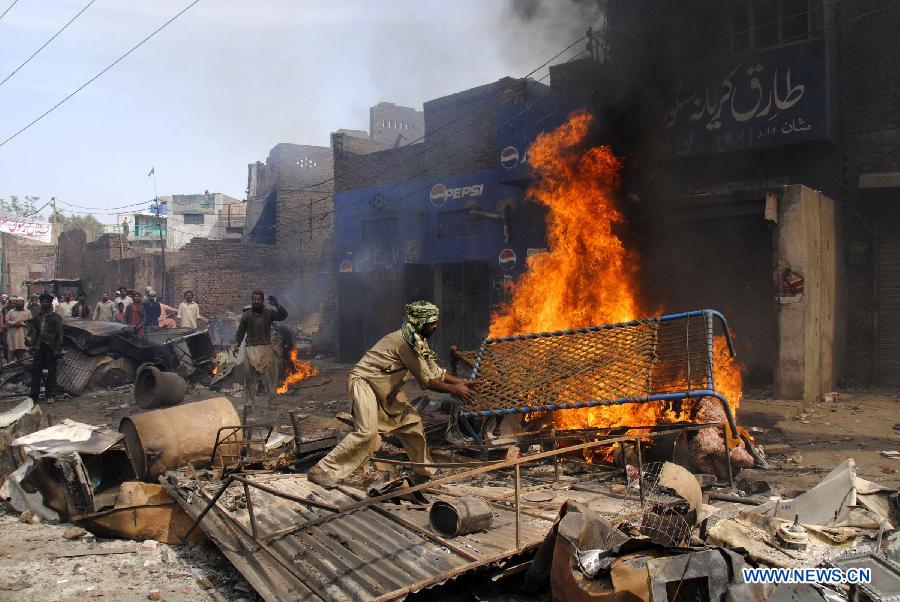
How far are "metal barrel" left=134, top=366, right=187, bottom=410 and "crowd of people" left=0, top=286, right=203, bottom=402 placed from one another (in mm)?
2138

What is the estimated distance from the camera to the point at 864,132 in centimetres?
1234

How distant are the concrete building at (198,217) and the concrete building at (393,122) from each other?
37.7 ft

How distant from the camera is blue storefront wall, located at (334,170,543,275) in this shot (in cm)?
1633

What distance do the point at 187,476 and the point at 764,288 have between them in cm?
1105

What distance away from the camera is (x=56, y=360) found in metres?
13.1

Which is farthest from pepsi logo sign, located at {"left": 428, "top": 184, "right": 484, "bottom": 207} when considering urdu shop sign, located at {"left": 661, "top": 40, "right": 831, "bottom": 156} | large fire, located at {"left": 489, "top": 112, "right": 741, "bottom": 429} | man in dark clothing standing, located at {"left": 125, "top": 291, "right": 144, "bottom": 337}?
man in dark clothing standing, located at {"left": 125, "top": 291, "right": 144, "bottom": 337}

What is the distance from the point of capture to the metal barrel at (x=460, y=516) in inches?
182

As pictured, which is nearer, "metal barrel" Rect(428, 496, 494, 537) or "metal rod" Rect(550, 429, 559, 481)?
"metal barrel" Rect(428, 496, 494, 537)

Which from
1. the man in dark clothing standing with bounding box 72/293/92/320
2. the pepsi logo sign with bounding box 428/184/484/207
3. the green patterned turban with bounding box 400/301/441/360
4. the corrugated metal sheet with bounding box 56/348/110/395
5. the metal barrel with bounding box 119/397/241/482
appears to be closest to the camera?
the green patterned turban with bounding box 400/301/441/360

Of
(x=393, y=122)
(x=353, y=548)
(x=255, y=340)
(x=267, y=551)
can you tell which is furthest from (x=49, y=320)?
(x=393, y=122)

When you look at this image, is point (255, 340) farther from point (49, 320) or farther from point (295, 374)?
point (49, 320)

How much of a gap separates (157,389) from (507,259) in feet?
28.0

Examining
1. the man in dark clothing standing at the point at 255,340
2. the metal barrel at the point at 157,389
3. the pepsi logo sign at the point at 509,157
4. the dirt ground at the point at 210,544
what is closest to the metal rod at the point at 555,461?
the dirt ground at the point at 210,544

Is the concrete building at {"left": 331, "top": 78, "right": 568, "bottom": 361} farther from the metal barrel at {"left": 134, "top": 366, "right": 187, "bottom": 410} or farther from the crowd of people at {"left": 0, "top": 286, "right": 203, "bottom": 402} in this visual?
the metal barrel at {"left": 134, "top": 366, "right": 187, "bottom": 410}
